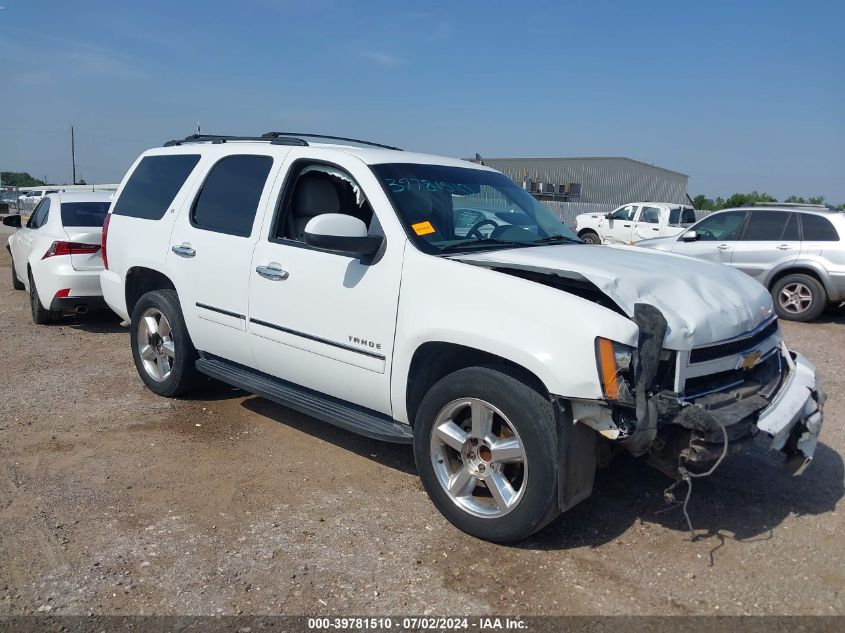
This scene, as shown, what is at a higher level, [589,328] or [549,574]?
[589,328]

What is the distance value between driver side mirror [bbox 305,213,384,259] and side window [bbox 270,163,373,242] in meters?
0.69

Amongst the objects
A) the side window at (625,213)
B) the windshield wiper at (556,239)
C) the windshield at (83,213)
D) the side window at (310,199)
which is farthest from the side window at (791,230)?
the side window at (625,213)

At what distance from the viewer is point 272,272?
4.52 metres

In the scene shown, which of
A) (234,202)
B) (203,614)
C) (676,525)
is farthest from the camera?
(234,202)

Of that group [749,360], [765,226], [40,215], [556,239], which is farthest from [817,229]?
[40,215]

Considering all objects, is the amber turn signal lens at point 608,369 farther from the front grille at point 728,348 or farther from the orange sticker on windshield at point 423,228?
the orange sticker on windshield at point 423,228

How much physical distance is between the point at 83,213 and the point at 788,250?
32.1ft

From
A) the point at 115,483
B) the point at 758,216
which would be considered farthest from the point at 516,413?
the point at 758,216

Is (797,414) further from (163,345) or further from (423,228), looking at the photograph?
(163,345)

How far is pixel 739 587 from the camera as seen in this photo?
Answer: 3.29m

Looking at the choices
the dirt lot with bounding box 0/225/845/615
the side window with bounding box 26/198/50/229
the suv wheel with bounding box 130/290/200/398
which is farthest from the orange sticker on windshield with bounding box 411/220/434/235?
the side window with bounding box 26/198/50/229

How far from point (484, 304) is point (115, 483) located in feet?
8.25

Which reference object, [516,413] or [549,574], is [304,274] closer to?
[516,413]

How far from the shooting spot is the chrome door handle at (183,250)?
516 centimetres
